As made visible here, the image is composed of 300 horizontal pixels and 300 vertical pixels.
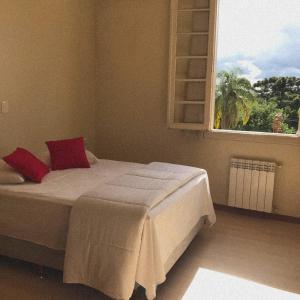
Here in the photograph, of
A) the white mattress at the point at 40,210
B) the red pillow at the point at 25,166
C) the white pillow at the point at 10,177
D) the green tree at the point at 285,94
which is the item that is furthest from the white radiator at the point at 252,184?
the white pillow at the point at 10,177

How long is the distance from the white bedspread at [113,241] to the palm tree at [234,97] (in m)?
2.07

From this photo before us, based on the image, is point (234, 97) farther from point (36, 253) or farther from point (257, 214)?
point (36, 253)

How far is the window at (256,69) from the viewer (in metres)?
4.06

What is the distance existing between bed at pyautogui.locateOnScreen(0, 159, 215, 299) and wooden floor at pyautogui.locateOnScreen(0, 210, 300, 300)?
143mm

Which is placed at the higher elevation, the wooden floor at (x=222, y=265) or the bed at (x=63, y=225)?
the bed at (x=63, y=225)

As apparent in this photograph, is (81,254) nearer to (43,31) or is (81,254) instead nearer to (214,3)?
(43,31)

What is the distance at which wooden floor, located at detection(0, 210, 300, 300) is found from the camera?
2.43m

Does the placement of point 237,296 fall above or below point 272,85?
below

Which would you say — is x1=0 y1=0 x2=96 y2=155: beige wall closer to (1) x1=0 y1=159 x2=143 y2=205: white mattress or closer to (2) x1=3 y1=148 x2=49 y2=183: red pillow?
(2) x1=3 y1=148 x2=49 y2=183: red pillow

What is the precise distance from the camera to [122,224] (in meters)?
2.17

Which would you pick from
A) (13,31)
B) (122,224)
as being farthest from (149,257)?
(13,31)

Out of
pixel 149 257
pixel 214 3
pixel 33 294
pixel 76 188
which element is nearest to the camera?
pixel 149 257

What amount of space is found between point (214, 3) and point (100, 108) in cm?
191

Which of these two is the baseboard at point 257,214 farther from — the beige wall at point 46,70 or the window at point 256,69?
the beige wall at point 46,70
